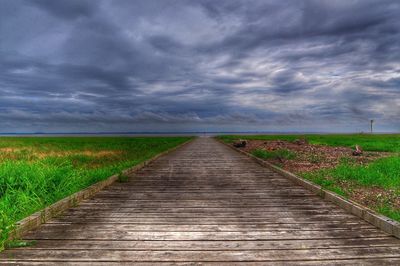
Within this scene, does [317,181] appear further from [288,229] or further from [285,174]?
[288,229]

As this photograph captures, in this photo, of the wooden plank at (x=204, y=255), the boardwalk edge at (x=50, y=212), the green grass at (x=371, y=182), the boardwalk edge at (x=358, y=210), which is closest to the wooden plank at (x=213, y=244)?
the wooden plank at (x=204, y=255)

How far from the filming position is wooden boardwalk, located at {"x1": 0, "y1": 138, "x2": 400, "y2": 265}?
3.88m

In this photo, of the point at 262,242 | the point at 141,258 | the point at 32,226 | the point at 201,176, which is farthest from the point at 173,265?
the point at 201,176

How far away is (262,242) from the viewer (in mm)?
4434

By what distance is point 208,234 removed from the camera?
4.75 meters

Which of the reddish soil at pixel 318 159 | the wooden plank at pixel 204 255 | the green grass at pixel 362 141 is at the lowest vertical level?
the green grass at pixel 362 141

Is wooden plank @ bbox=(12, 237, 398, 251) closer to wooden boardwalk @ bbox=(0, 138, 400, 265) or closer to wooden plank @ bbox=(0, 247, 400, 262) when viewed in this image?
wooden boardwalk @ bbox=(0, 138, 400, 265)

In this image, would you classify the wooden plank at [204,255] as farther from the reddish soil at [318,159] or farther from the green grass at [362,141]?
the green grass at [362,141]

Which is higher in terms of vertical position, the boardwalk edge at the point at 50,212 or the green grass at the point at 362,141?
the boardwalk edge at the point at 50,212

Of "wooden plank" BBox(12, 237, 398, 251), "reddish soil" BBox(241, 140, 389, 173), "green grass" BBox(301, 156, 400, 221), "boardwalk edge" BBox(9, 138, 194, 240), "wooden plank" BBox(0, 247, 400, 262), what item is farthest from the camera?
"reddish soil" BBox(241, 140, 389, 173)

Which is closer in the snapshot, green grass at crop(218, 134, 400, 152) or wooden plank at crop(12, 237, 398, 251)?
wooden plank at crop(12, 237, 398, 251)

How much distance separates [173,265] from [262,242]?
138cm

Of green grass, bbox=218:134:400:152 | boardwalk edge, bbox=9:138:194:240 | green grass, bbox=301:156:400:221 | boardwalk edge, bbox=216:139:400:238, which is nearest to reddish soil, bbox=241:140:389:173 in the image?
green grass, bbox=301:156:400:221

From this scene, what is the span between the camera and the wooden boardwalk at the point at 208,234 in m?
3.88
